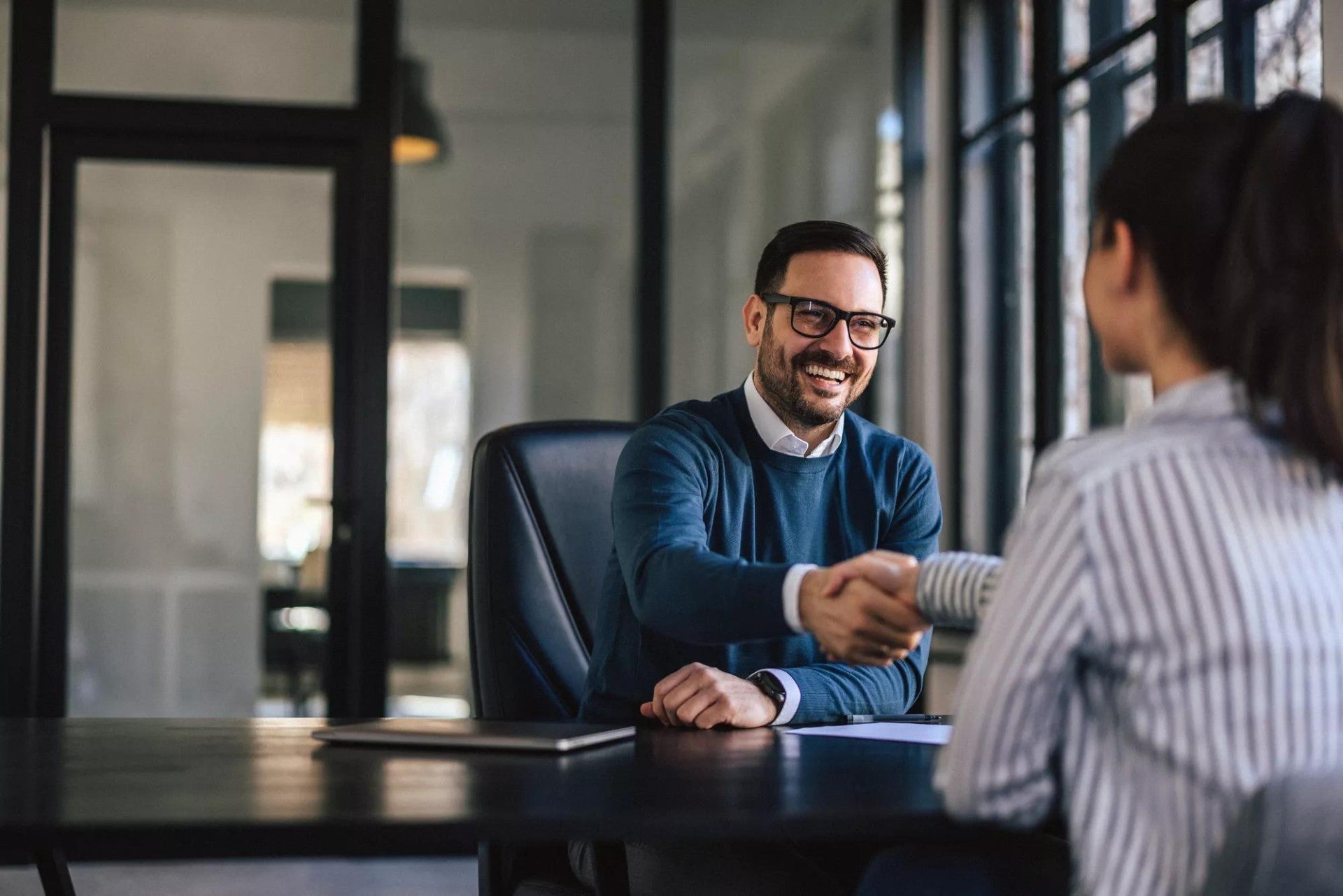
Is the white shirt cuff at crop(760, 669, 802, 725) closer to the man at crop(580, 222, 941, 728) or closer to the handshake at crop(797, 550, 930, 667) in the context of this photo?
the man at crop(580, 222, 941, 728)

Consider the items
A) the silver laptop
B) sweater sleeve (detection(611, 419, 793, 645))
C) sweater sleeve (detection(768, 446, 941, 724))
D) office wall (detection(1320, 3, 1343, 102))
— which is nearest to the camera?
the silver laptop

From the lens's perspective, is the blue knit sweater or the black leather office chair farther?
the black leather office chair

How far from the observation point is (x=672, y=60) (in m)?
4.43

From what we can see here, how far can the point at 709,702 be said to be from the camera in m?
1.62

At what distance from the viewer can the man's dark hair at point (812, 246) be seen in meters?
2.05

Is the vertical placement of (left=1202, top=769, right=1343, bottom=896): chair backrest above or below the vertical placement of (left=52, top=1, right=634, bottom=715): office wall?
below

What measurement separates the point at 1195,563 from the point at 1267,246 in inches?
9.2

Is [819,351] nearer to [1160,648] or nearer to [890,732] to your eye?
[890,732]

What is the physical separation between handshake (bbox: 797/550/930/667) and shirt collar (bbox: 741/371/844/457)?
0.56 m

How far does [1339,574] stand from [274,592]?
3.63 m

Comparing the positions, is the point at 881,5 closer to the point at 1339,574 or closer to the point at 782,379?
the point at 782,379

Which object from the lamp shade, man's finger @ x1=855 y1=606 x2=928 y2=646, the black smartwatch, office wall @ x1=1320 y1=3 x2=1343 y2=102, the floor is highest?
the lamp shade

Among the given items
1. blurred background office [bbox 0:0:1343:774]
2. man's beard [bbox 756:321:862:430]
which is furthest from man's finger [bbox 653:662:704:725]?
blurred background office [bbox 0:0:1343:774]

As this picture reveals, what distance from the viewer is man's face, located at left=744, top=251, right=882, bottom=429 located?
2.01 m
